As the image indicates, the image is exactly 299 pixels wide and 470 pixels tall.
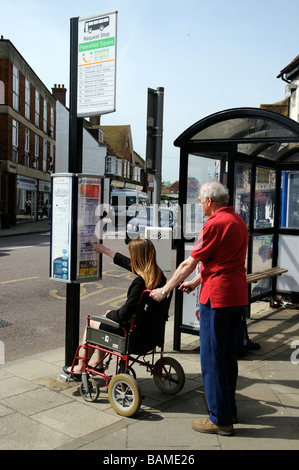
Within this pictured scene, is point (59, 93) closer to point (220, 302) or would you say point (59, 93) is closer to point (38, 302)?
point (38, 302)

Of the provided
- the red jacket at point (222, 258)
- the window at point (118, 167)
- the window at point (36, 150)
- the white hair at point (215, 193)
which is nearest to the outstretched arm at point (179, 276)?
the red jacket at point (222, 258)

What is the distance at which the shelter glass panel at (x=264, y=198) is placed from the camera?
7.29 metres

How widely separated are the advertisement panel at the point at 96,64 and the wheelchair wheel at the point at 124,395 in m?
2.32

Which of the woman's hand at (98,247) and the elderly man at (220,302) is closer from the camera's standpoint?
the elderly man at (220,302)

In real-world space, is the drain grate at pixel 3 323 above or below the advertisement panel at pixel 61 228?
below

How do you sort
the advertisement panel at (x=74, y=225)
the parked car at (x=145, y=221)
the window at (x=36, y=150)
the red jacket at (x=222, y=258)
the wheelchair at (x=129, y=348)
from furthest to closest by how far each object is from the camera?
the window at (x=36, y=150), the parked car at (x=145, y=221), the advertisement panel at (x=74, y=225), the wheelchair at (x=129, y=348), the red jacket at (x=222, y=258)

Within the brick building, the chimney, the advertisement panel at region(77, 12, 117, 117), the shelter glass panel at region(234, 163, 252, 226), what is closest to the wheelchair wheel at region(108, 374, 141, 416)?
the advertisement panel at region(77, 12, 117, 117)

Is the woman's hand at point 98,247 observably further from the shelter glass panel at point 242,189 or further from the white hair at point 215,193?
the shelter glass panel at point 242,189

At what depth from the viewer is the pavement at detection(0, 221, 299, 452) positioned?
3.34 meters

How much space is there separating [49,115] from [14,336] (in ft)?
134

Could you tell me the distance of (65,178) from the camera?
14.8 ft

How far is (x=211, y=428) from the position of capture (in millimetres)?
3539

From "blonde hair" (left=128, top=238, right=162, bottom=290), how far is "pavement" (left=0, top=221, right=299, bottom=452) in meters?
1.10

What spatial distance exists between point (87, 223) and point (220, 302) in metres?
1.69
